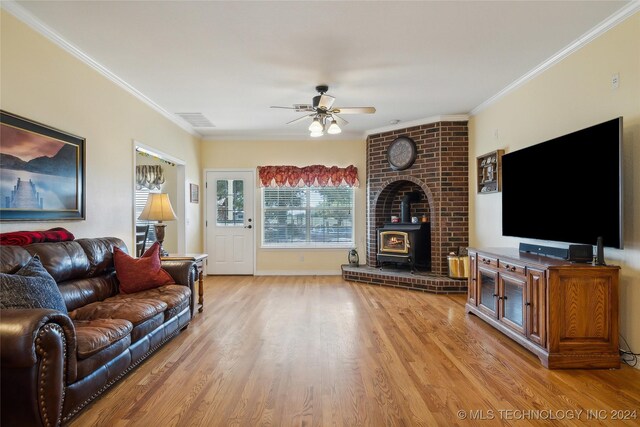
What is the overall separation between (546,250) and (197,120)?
4.91 m

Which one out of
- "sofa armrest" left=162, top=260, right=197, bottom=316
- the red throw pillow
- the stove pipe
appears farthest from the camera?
the stove pipe

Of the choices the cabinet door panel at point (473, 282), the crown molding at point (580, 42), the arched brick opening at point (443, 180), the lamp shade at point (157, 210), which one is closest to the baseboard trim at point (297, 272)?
the arched brick opening at point (443, 180)

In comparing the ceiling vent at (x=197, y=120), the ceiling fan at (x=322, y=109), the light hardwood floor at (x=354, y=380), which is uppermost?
the ceiling vent at (x=197, y=120)

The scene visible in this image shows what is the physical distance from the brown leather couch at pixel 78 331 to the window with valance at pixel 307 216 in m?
3.13

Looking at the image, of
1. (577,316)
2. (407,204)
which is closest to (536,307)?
(577,316)

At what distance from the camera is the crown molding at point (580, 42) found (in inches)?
100.0

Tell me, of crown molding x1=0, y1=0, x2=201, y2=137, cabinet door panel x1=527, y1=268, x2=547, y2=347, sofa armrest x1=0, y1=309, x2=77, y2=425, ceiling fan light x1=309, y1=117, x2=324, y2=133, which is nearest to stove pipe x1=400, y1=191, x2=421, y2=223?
ceiling fan light x1=309, y1=117, x2=324, y2=133

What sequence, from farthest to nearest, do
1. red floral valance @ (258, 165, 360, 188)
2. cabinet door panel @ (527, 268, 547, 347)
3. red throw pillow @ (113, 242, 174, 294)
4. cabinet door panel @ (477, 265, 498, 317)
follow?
red floral valance @ (258, 165, 360, 188), cabinet door panel @ (477, 265, 498, 317), red throw pillow @ (113, 242, 174, 294), cabinet door panel @ (527, 268, 547, 347)

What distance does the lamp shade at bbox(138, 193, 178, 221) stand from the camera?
161 inches

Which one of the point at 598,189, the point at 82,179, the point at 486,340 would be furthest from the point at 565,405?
the point at 82,179

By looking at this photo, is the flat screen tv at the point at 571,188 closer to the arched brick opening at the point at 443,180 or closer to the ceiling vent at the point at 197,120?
the arched brick opening at the point at 443,180

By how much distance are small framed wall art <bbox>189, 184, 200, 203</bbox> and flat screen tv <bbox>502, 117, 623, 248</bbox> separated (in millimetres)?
4737

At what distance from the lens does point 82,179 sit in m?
3.19

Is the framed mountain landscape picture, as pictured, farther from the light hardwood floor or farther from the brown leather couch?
the light hardwood floor
